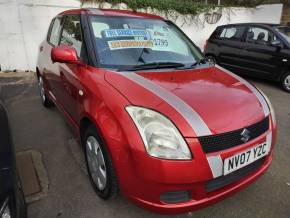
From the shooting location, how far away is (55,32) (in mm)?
4035

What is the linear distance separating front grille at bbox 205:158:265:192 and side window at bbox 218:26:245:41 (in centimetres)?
544

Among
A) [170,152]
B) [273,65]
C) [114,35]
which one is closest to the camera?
[170,152]

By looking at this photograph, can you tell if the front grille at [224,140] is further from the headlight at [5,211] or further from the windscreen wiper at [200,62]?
the headlight at [5,211]

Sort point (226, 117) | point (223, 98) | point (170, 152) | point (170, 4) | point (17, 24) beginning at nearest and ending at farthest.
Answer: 1. point (170, 152)
2. point (226, 117)
3. point (223, 98)
4. point (17, 24)
5. point (170, 4)

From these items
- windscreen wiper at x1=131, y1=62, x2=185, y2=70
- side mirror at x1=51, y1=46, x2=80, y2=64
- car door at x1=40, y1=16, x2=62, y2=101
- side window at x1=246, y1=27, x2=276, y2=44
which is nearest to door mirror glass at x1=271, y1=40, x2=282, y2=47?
side window at x1=246, y1=27, x2=276, y2=44

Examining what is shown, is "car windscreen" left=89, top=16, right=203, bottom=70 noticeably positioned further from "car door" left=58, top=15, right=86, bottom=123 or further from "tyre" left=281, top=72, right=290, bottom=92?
"tyre" left=281, top=72, right=290, bottom=92

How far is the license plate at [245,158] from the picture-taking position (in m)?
1.96

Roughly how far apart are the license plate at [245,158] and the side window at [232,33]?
17.6 feet

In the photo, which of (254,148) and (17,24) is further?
(17,24)

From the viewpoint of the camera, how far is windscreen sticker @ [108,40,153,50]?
2.72m

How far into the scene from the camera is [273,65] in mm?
6277

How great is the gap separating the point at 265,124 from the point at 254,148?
0.27 metres

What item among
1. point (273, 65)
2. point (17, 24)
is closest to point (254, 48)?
point (273, 65)

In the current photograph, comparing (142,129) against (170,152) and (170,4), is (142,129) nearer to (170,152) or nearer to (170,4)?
(170,152)
